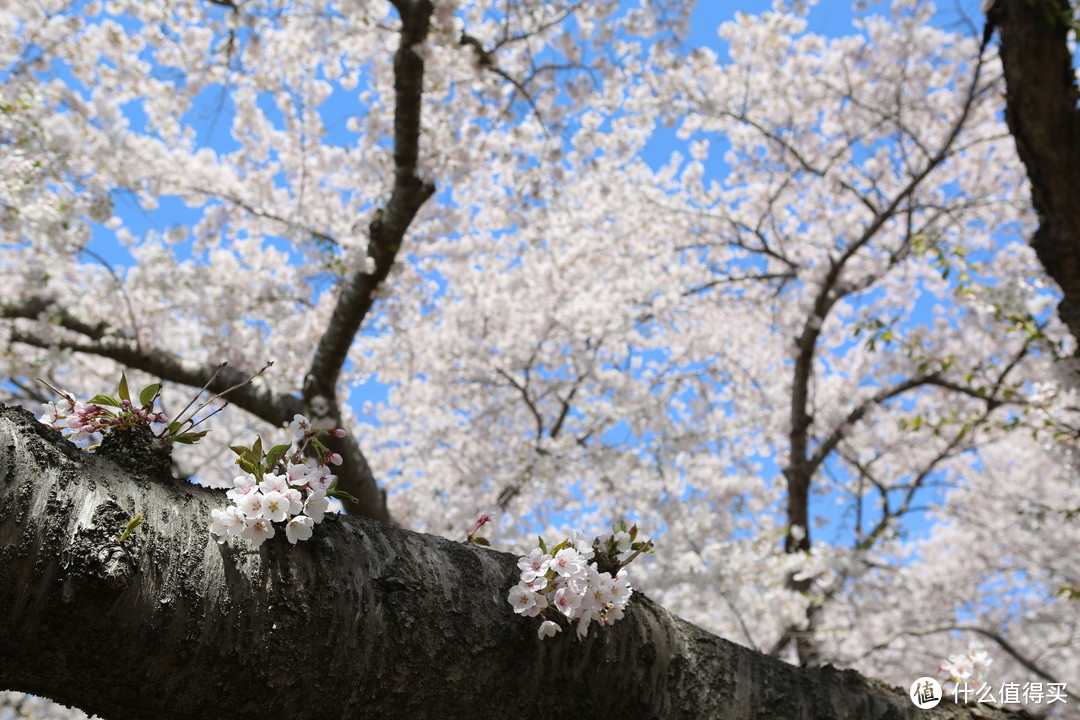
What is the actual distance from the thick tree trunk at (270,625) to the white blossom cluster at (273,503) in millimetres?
39

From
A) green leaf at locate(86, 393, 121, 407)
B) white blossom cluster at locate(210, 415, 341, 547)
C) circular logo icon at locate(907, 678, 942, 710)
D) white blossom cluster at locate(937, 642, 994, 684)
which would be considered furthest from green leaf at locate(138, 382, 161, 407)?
white blossom cluster at locate(937, 642, 994, 684)

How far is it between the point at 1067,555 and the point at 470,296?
9914mm

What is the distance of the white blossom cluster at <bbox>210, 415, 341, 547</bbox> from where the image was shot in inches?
50.7

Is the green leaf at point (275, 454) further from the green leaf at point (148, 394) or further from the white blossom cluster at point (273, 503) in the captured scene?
the green leaf at point (148, 394)

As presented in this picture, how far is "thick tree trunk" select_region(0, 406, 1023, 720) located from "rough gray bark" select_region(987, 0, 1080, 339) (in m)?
2.74

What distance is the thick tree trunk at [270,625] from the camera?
1101 mm

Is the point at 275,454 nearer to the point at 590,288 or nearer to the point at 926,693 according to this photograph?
the point at 926,693

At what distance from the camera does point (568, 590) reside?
5.08 feet

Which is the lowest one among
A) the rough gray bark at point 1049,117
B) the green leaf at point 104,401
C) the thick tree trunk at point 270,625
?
the thick tree trunk at point 270,625

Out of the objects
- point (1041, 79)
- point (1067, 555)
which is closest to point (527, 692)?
point (1041, 79)

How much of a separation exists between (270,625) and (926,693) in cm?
187

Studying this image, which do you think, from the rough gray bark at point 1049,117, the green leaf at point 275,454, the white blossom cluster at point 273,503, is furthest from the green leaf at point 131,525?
the rough gray bark at point 1049,117

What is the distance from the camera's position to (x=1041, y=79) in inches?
125

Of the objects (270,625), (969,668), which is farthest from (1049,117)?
(270,625)
